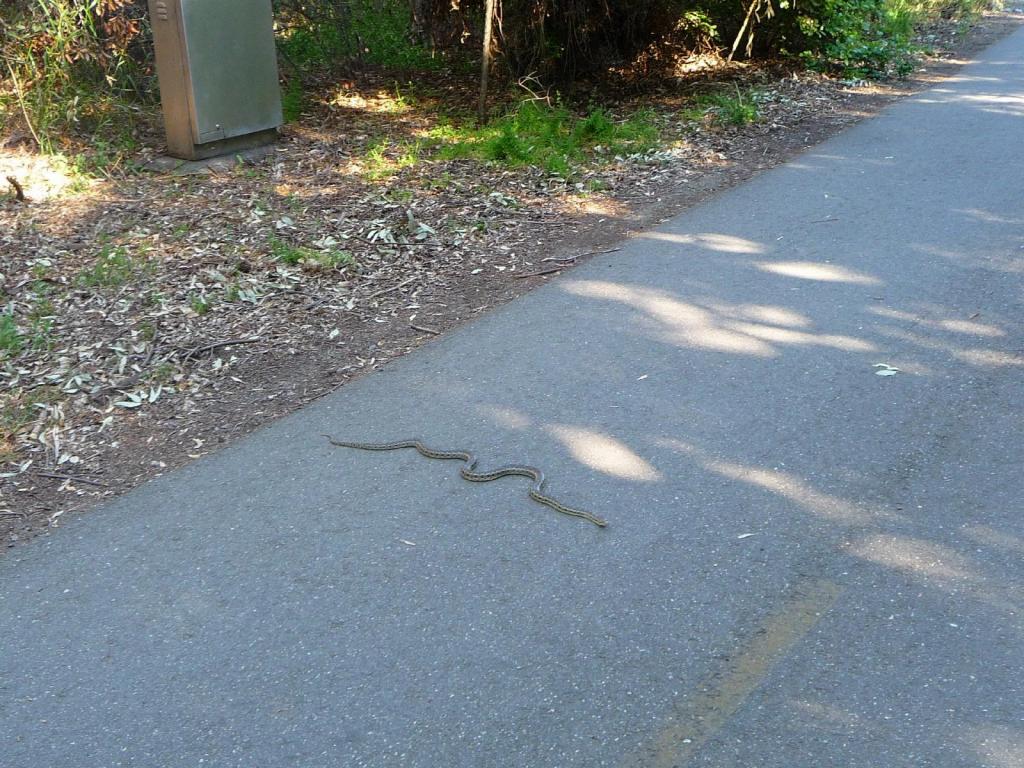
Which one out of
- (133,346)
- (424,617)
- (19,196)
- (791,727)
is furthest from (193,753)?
(19,196)

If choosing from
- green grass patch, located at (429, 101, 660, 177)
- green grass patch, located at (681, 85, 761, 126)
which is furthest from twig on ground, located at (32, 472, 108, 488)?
green grass patch, located at (681, 85, 761, 126)

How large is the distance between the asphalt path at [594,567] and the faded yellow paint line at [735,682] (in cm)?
1

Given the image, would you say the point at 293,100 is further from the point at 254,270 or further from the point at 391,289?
the point at 391,289

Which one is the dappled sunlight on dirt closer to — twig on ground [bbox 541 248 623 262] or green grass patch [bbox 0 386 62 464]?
green grass patch [bbox 0 386 62 464]

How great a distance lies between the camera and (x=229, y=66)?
364 inches

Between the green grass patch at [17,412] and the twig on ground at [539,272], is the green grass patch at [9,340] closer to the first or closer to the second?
the green grass patch at [17,412]

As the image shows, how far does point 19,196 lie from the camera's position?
27.5 ft

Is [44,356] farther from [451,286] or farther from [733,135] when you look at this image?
[733,135]

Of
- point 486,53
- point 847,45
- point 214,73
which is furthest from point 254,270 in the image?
point 847,45

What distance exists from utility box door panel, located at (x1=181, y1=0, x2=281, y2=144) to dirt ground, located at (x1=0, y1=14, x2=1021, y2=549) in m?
0.41

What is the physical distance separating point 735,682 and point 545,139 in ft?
25.6

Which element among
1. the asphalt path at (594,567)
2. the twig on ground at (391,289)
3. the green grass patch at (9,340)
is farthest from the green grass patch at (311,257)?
the green grass patch at (9,340)

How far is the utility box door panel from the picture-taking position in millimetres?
8898

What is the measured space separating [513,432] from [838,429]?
1642 mm
